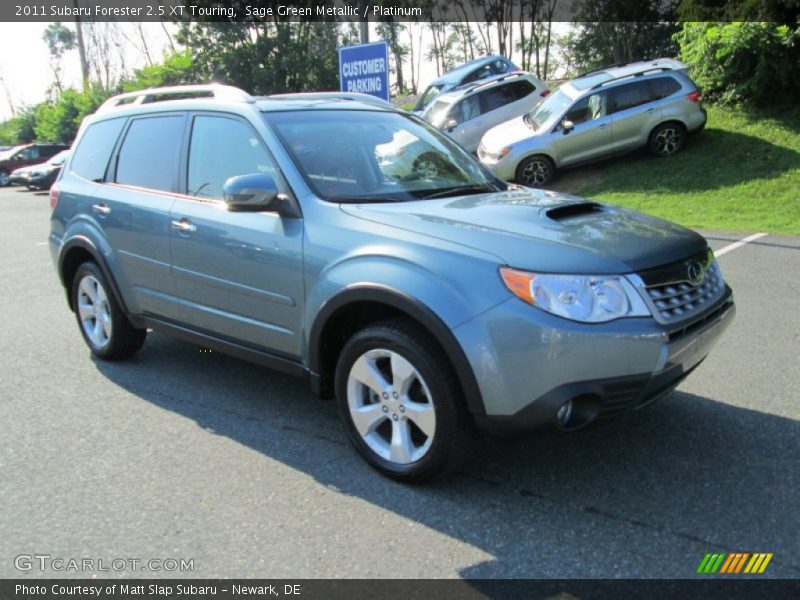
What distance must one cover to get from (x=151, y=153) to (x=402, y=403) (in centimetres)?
260

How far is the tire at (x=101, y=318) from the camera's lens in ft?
17.0

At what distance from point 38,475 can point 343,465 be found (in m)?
1.55

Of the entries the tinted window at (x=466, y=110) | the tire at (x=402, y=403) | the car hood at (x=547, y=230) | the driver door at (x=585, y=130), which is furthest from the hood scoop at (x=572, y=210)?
the tinted window at (x=466, y=110)

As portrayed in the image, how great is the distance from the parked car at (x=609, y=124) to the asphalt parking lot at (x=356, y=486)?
9452 millimetres

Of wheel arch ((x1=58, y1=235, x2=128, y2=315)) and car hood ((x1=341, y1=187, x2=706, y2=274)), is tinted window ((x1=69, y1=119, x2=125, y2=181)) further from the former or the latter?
car hood ((x1=341, y1=187, x2=706, y2=274))

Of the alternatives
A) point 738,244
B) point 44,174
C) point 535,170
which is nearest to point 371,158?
point 738,244

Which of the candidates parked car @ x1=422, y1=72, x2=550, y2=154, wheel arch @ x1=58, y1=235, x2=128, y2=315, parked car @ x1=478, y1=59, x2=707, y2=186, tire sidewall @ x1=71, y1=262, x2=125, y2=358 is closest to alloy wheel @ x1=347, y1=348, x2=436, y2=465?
wheel arch @ x1=58, y1=235, x2=128, y2=315

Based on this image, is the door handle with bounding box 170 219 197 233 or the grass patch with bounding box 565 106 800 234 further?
the grass patch with bounding box 565 106 800 234

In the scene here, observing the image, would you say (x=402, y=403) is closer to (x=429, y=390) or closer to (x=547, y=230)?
(x=429, y=390)

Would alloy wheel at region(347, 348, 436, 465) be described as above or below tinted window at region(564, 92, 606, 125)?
below

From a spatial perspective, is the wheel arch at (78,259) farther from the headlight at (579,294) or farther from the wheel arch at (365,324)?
the headlight at (579,294)

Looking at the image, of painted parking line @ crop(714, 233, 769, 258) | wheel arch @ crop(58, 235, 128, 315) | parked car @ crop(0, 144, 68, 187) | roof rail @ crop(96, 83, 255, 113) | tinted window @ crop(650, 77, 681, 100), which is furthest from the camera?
parked car @ crop(0, 144, 68, 187)

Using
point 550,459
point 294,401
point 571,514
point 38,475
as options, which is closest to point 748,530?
point 571,514

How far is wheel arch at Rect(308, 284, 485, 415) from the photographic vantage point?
3.07 metres
